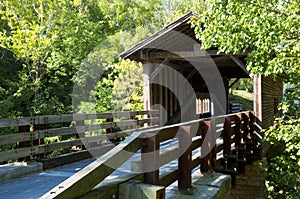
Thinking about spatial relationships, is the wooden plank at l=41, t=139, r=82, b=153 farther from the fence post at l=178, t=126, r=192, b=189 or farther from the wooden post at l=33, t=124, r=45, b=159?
the fence post at l=178, t=126, r=192, b=189

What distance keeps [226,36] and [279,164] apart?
292 centimetres

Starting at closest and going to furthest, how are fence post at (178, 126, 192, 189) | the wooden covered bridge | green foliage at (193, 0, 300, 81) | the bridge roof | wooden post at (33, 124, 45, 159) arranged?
the wooden covered bridge
fence post at (178, 126, 192, 189)
green foliage at (193, 0, 300, 81)
wooden post at (33, 124, 45, 159)
the bridge roof

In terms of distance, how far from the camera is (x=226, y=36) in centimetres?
555

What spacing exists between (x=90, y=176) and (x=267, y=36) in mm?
4269

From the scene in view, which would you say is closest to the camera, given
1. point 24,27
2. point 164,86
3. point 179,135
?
point 179,135

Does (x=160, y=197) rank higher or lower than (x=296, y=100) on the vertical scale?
lower

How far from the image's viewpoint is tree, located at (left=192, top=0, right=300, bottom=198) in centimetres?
507

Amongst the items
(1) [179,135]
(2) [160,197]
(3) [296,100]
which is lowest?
(2) [160,197]

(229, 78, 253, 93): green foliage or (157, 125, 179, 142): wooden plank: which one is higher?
(229, 78, 253, 93): green foliage

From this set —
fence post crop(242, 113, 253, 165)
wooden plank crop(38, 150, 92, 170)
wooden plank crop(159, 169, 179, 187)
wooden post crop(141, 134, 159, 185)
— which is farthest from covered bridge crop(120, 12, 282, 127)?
wooden post crop(141, 134, 159, 185)

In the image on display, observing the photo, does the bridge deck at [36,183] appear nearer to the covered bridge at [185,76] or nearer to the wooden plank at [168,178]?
the wooden plank at [168,178]

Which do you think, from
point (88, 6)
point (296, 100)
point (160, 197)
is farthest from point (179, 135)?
point (88, 6)

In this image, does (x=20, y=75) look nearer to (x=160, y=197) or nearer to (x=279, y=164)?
(x=279, y=164)

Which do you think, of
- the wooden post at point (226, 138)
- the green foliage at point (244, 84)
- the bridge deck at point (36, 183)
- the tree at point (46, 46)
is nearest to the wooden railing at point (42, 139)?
the bridge deck at point (36, 183)
